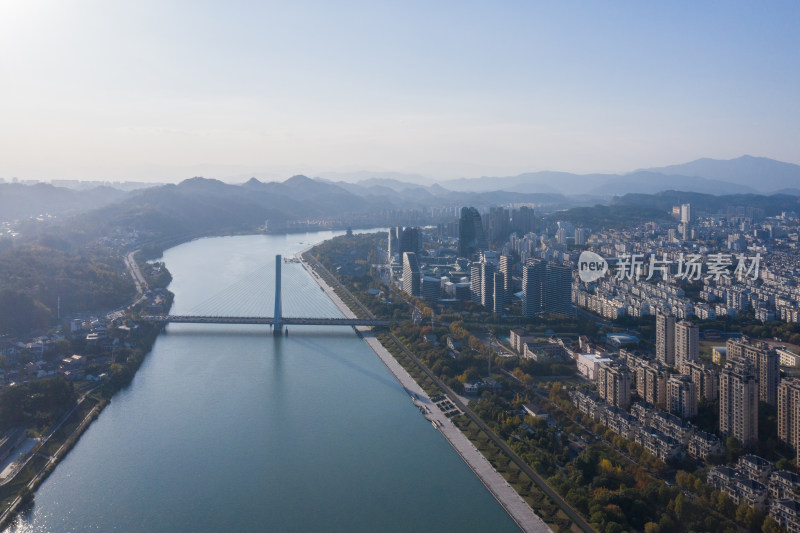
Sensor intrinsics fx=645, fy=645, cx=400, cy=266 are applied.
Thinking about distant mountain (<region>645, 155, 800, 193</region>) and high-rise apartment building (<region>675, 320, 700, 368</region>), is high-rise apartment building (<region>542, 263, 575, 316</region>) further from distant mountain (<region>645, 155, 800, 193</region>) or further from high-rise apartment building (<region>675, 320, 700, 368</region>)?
distant mountain (<region>645, 155, 800, 193</region>)

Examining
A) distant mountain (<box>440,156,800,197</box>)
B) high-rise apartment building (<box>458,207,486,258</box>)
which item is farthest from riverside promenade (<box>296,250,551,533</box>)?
distant mountain (<box>440,156,800,197</box>)

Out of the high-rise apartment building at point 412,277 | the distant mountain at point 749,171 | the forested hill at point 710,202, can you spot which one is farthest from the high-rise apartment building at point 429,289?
the distant mountain at point 749,171

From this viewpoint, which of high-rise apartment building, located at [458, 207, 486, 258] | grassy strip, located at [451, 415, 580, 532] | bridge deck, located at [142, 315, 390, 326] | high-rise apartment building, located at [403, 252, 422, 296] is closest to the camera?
grassy strip, located at [451, 415, 580, 532]

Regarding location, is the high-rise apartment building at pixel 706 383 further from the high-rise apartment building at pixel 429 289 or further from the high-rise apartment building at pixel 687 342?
the high-rise apartment building at pixel 429 289

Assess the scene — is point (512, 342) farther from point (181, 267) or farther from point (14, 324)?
point (181, 267)

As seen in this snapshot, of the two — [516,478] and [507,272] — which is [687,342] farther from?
[507,272]

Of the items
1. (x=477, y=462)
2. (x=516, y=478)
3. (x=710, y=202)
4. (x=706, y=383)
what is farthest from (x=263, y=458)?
(x=710, y=202)
